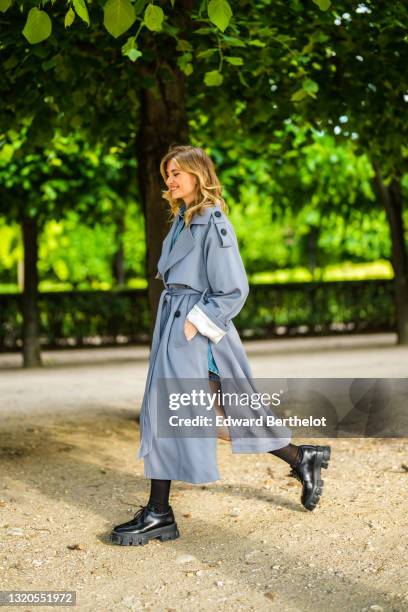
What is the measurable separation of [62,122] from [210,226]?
3.61m

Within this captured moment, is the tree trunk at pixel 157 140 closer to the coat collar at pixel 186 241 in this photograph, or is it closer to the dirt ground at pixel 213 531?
the dirt ground at pixel 213 531

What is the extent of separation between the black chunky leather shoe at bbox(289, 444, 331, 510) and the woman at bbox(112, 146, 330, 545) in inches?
13.6

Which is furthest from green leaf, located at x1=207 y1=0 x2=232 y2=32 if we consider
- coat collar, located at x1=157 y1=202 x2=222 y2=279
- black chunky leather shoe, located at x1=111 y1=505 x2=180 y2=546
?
black chunky leather shoe, located at x1=111 y1=505 x2=180 y2=546

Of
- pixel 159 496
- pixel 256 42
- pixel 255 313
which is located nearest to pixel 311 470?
pixel 159 496

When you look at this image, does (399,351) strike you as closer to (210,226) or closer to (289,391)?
(289,391)

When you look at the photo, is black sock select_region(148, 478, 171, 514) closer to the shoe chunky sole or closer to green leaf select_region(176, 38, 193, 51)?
the shoe chunky sole

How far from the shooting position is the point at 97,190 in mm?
14164

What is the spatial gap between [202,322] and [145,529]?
110 cm

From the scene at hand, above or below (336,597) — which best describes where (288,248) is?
above

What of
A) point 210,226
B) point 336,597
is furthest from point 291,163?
point 336,597

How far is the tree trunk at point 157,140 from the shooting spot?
7633 mm

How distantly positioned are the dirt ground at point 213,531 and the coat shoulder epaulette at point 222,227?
1.54 metres

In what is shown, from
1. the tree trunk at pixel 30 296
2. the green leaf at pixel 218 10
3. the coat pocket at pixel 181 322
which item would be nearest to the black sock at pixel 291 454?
the coat pocket at pixel 181 322
